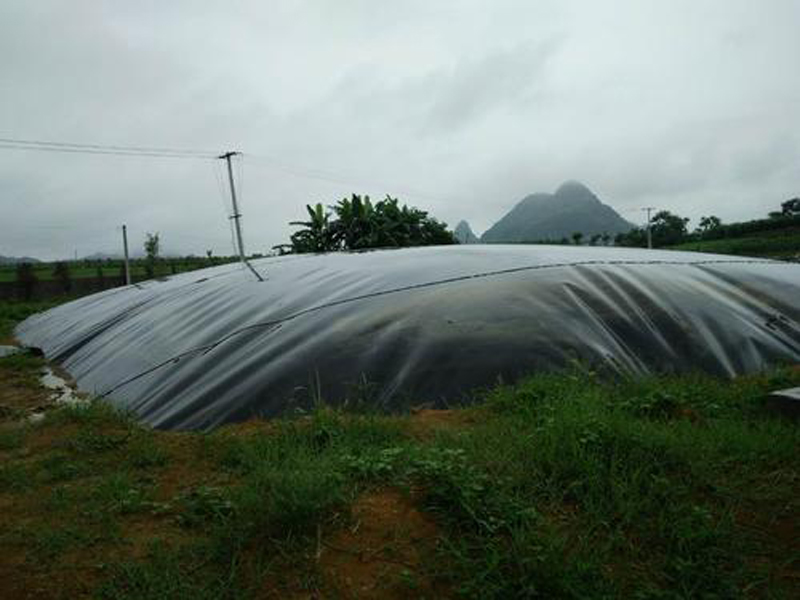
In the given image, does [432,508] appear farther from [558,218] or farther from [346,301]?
[558,218]

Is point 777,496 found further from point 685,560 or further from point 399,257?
point 399,257

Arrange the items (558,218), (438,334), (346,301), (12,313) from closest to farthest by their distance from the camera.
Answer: (438,334), (346,301), (12,313), (558,218)

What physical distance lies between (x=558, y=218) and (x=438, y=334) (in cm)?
11602

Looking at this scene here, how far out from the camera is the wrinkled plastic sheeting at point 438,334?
11.3 feet

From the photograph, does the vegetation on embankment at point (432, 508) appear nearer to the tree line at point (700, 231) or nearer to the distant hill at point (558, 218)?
the tree line at point (700, 231)

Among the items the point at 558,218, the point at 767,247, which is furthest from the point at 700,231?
the point at 558,218

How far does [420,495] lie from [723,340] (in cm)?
315

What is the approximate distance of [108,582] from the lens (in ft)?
5.40

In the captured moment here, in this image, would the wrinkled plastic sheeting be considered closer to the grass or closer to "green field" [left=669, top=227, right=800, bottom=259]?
the grass

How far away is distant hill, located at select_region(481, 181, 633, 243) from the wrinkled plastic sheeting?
85999mm

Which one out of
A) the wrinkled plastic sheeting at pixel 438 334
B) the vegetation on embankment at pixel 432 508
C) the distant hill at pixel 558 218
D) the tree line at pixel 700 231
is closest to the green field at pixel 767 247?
the tree line at pixel 700 231

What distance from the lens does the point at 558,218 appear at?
114 metres

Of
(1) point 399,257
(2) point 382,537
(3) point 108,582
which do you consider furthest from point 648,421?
(1) point 399,257

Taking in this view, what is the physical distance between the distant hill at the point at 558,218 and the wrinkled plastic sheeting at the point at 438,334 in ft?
282
